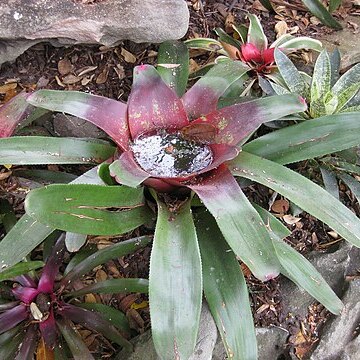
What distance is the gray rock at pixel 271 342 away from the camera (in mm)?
1739

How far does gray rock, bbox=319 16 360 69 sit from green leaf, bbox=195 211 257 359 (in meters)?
1.25

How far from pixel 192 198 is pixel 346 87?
2.86 feet

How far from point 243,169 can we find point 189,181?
0.48ft

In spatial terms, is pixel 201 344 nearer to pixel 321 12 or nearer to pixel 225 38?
pixel 225 38

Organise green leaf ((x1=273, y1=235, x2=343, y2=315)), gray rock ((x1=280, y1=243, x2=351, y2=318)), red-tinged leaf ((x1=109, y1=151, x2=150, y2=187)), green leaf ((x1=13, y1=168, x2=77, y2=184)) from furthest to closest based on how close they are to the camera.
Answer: gray rock ((x1=280, y1=243, x2=351, y2=318))
green leaf ((x1=13, y1=168, x2=77, y2=184))
green leaf ((x1=273, y1=235, x2=343, y2=315))
red-tinged leaf ((x1=109, y1=151, x2=150, y2=187))

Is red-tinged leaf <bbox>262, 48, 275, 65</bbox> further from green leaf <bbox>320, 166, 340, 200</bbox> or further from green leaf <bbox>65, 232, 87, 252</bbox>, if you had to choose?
green leaf <bbox>65, 232, 87, 252</bbox>

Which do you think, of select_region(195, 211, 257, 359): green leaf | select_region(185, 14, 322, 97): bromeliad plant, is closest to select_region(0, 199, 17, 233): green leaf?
select_region(195, 211, 257, 359): green leaf

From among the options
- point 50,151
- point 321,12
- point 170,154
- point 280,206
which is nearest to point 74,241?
point 50,151

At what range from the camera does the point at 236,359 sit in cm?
135

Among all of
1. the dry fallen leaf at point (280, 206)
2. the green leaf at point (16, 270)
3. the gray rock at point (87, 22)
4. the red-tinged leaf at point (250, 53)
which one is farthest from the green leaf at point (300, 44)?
the green leaf at point (16, 270)

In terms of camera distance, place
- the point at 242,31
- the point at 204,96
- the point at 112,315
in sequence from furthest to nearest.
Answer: the point at 242,31
the point at 112,315
the point at 204,96

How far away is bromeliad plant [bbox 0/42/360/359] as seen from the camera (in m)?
1.23

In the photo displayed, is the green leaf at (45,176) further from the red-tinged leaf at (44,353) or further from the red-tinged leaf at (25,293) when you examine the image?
the red-tinged leaf at (44,353)

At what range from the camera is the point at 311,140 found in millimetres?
1501
